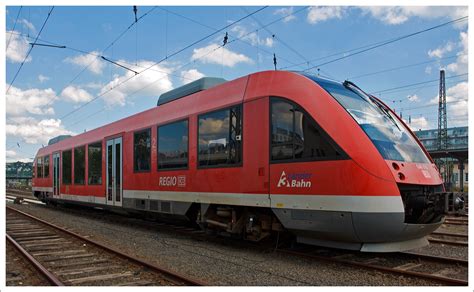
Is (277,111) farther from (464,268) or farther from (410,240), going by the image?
(464,268)

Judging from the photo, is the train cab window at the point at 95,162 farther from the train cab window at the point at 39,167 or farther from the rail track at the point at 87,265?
the train cab window at the point at 39,167

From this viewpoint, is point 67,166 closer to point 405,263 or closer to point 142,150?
point 142,150

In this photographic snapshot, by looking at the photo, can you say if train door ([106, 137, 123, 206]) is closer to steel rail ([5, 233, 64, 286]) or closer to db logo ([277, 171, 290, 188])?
steel rail ([5, 233, 64, 286])

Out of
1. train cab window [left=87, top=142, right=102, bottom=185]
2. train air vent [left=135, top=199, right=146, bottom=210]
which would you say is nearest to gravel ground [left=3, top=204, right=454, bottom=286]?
train air vent [left=135, top=199, right=146, bottom=210]

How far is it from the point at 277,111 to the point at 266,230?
7.06 feet

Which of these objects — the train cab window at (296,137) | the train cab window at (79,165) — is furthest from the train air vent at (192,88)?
the train cab window at (79,165)

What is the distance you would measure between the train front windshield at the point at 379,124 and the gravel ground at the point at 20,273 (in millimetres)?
5087

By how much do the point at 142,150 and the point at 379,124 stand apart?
6671 mm

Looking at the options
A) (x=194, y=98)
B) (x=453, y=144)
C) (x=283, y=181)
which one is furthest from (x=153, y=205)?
(x=453, y=144)

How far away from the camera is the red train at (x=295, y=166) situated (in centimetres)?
624

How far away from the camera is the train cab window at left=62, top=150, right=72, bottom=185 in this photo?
17.6 m

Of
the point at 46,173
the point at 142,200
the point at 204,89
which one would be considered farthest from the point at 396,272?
the point at 46,173

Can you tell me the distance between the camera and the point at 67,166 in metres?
18.0

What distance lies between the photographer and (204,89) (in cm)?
973
